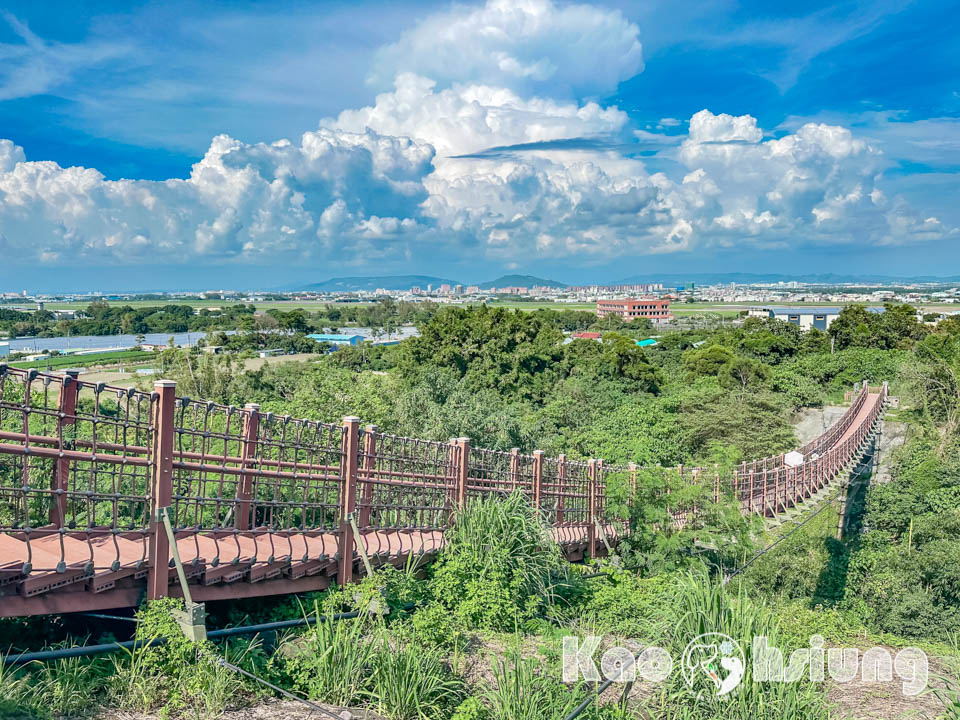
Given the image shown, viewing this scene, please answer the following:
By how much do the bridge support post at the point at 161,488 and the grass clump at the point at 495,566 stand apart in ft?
8.59

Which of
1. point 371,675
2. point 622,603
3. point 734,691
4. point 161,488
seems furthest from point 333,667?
point 622,603

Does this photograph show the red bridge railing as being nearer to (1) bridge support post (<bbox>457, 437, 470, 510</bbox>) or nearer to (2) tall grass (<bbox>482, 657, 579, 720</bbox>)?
(1) bridge support post (<bbox>457, 437, 470, 510</bbox>)

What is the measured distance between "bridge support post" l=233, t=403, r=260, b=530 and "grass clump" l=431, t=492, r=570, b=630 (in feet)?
6.32

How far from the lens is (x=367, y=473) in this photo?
25.3 ft

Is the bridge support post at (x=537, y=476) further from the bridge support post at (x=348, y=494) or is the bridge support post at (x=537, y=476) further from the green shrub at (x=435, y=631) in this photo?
the green shrub at (x=435, y=631)

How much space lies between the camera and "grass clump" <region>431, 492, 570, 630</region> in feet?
22.9

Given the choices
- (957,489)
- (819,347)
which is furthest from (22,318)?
(957,489)

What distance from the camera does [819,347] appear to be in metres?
54.4

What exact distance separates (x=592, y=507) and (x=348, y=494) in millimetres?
5970

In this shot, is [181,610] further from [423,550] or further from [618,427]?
[618,427]

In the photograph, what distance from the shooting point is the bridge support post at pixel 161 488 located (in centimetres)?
541

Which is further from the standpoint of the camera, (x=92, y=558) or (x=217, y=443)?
(x=217, y=443)

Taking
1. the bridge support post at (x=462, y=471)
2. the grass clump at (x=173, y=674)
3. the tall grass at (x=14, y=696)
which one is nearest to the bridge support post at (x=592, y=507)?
the bridge support post at (x=462, y=471)

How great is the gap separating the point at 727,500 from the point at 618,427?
1343cm
